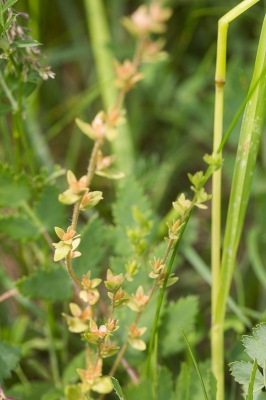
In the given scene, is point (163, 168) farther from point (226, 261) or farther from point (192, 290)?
point (226, 261)

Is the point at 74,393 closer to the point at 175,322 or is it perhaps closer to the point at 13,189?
the point at 175,322

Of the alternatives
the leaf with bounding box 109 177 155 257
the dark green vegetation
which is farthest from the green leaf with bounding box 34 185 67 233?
the leaf with bounding box 109 177 155 257

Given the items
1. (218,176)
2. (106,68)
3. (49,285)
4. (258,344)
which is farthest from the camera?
(106,68)

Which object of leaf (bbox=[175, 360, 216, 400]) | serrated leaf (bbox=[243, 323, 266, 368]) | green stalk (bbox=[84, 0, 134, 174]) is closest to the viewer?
serrated leaf (bbox=[243, 323, 266, 368])

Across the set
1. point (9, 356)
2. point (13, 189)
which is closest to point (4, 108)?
point (13, 189)

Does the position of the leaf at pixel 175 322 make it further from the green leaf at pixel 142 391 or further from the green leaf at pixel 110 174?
→ the green leaf at pixel 110 174

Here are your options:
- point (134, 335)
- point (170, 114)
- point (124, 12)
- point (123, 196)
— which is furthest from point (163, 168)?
point (124, 12)

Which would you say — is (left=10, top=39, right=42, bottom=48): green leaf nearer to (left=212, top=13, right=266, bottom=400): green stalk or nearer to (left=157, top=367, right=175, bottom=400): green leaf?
(left=212, top=13, right=266, bottom=400): green stalk
